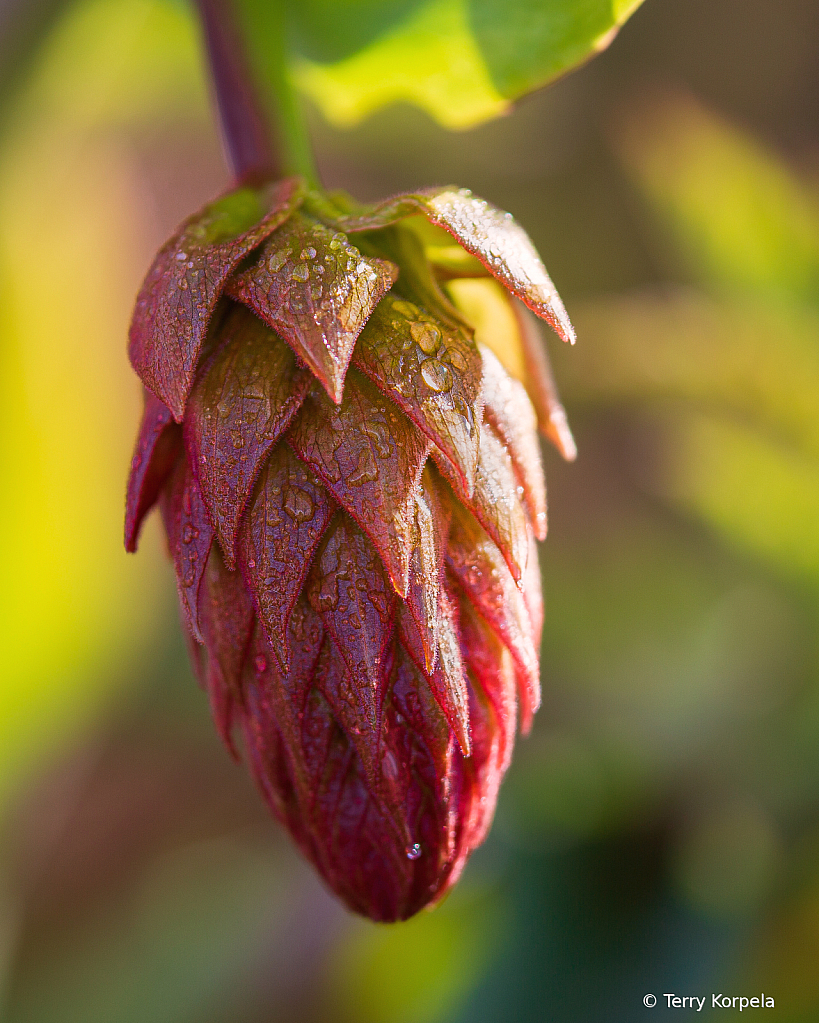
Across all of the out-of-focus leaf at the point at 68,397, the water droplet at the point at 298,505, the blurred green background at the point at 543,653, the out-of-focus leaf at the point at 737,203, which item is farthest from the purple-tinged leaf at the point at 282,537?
the out-of-focus leaf at the point at 737,203

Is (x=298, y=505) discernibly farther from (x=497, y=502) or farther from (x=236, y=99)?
(x=236, y=99)

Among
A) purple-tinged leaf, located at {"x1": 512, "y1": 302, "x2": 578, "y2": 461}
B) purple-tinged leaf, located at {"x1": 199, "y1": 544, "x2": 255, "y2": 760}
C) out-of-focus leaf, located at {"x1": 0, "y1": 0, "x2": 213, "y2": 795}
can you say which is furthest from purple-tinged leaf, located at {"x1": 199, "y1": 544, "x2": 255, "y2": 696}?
out-of-focus leaf, located at {"x1": 0, "y1": 0, "x2": 213, "y2": 795}

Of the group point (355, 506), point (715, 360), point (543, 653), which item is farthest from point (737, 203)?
point (355, 506)

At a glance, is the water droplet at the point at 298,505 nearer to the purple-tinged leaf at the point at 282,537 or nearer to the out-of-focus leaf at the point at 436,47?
the purple-tinged leaf at the point at 282,537

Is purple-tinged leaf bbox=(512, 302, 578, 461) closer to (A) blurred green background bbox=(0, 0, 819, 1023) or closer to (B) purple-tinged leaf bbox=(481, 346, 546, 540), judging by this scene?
Answer: (B) purple-tinged leaf bbox=(481, 346, 546, 540)

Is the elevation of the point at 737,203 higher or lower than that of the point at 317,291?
lower
